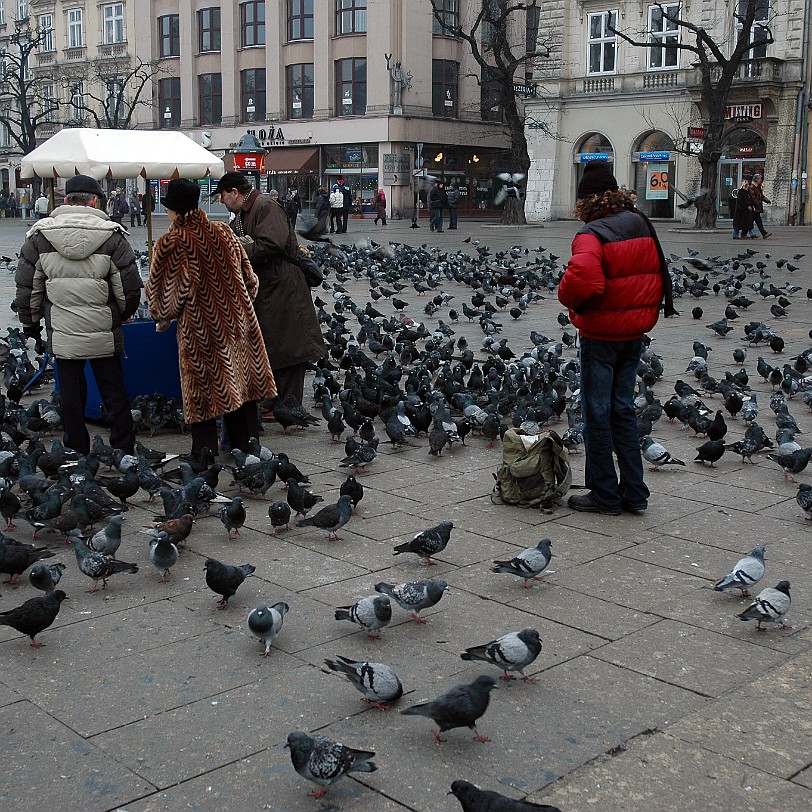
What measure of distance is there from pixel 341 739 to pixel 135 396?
5390 millimetres

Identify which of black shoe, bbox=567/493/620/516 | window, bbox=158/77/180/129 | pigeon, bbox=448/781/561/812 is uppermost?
window, bbox=158/77/180/129

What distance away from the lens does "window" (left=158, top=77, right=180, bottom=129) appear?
5969 cm

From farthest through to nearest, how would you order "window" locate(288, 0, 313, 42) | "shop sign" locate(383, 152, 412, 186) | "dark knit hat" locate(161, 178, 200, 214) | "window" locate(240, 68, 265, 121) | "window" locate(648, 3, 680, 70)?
1. "window" locate(240, 68, 265, 121)
2. "window" locate(288, 0, 313, 42)
3. "shop sign" locate(383, 152, 412, 186)
4. "window" locate(648, 3, 680, 70)
5. "dark knit hat" locate(161, 178, 200, 214)

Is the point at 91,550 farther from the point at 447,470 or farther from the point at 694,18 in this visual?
the point at 694,18

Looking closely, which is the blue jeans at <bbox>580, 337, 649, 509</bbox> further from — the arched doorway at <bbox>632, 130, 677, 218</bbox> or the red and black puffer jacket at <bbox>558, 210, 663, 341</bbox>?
the arched doorway at <bbox>632, 130, 677, 218</bbox>

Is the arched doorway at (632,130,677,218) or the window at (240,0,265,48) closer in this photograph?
the arched doorway at (632,130,677,218)

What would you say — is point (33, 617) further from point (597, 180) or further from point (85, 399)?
point (597, 180)

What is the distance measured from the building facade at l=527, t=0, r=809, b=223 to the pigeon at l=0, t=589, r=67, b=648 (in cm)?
3421

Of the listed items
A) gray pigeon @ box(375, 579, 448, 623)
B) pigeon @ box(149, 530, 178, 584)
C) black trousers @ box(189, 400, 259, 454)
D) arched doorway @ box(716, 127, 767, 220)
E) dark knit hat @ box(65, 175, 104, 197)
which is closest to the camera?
gray pigeon @ box(375, 579, 448, 623)

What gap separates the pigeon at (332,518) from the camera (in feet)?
19.0

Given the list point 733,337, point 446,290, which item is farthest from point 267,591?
point 446,290

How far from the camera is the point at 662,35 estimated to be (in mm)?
41156

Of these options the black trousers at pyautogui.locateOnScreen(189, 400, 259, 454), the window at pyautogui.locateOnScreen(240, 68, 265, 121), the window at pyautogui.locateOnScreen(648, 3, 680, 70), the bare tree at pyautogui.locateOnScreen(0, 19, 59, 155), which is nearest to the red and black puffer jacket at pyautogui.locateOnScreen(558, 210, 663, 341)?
the black trousers at pyautogui.locateOnScreen(189, 400, 259, 454)

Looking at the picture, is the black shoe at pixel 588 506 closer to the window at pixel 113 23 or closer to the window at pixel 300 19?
the window at pixel 300 19
